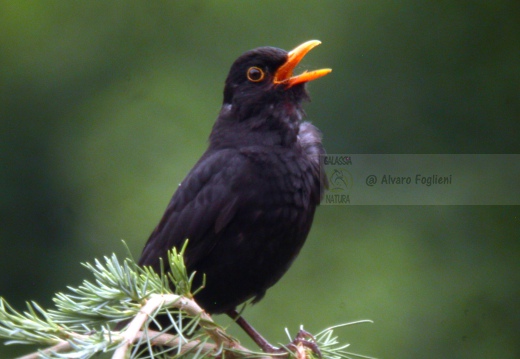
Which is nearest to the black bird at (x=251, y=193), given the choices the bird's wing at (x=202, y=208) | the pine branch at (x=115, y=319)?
the bird's wing at (x=202, y=208)

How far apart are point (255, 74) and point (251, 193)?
2.23 feet

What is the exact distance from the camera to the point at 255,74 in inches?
157

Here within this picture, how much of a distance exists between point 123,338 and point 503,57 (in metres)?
6.75

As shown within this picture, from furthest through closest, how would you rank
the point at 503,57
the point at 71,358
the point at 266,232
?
the point at 503,57 < the point at 266,232 < the point at 71,358

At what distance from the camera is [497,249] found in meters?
7.52

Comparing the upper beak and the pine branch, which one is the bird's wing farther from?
the pine branch

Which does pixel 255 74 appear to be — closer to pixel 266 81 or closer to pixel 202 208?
pixel 266 81

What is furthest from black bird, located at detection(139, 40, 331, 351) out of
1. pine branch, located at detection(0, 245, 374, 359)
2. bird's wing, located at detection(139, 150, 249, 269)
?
pine branch, located at detection(0, 245, 374, 359)

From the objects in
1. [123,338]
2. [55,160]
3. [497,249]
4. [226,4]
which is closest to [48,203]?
[55,160]

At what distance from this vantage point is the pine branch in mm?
2018

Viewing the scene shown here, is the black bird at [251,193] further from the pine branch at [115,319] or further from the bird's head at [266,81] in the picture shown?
the pine branch at [115,319]

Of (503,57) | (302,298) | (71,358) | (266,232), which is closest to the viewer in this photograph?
(71,358)

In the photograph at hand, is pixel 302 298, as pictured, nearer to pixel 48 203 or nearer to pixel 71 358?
pixel 48 203

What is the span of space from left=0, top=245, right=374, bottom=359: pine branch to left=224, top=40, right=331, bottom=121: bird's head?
1.73 m
